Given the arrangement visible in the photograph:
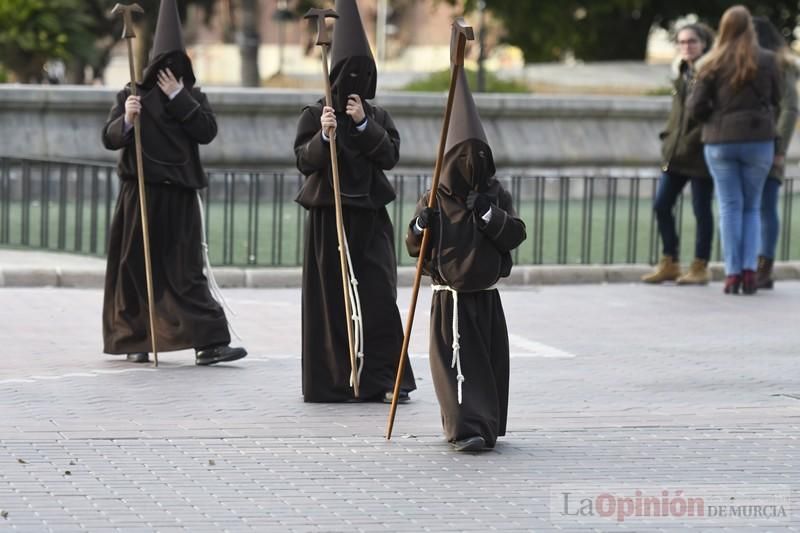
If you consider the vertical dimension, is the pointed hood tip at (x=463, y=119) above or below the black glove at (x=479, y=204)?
above

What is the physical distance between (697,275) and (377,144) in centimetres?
626

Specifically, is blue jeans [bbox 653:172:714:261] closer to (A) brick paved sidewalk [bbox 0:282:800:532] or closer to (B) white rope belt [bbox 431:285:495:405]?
(A) brick paved sidewalk [bbox 0:282:800:532]

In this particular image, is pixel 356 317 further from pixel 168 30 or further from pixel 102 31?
pixel 102 31

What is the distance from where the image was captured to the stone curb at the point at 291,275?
13.9 m

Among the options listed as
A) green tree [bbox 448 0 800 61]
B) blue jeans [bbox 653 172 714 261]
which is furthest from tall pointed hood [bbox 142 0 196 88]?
green tree [bbox 448 0 800 61]

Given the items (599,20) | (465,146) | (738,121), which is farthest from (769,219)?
(599,20)

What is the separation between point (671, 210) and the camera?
1476cm

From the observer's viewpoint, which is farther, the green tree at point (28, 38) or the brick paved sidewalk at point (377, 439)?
the green tree at point (28, 38)

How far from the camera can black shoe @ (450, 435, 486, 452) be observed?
305 inches

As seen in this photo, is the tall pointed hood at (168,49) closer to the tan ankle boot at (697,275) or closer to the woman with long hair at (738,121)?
the woman with long hair at (738,121)

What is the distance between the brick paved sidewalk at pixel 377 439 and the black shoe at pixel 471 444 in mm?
41

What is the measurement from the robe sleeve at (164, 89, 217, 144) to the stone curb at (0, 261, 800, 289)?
156 inches

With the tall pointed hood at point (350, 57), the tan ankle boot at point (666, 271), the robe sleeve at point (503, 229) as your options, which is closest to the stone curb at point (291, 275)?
the tan ankle boot at point (666, 271)

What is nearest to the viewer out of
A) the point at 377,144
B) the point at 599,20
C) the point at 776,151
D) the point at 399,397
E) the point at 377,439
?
the point at 377,439
